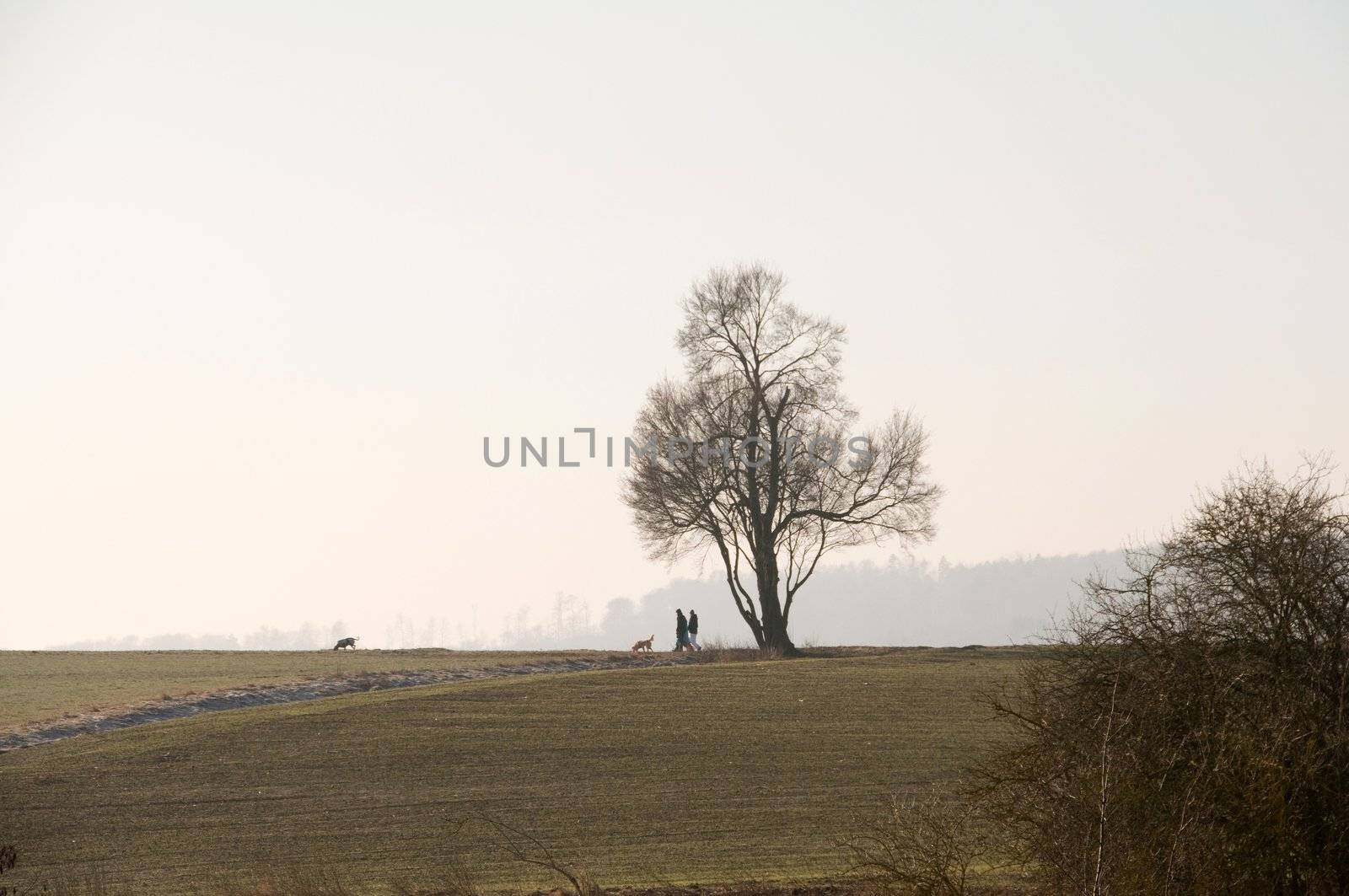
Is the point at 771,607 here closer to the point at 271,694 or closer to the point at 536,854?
the point at 271,694

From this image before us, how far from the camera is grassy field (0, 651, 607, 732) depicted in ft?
123

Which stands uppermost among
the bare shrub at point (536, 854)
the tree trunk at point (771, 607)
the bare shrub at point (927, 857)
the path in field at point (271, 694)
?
the tree trunk at point (771, 607)

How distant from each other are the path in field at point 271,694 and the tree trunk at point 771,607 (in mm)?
5322

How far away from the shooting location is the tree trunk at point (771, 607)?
55.5m

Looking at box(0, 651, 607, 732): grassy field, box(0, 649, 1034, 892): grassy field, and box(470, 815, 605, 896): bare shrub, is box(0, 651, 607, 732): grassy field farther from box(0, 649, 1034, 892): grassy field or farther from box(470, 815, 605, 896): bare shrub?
box(470, 815, 605, 896): bare shrub

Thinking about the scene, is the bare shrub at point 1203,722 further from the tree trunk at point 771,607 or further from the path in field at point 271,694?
the tree trunk at point 771,607

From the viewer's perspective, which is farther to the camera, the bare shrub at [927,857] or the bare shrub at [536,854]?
the bare shrub at [536,854]

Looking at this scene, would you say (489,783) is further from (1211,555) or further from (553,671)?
(553,671)

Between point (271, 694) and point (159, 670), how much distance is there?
30.3 ft

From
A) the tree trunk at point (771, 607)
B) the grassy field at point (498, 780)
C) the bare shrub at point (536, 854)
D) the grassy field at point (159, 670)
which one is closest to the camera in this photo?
the bare shrub at point (536, 854)

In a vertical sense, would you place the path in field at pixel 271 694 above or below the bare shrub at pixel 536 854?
above

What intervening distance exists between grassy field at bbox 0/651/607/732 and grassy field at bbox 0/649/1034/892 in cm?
540

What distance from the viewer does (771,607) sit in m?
55.8

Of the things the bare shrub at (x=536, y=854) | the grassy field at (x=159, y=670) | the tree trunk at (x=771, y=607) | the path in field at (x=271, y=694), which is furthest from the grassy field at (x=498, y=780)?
the tree trunk at (x=771, y=607)
